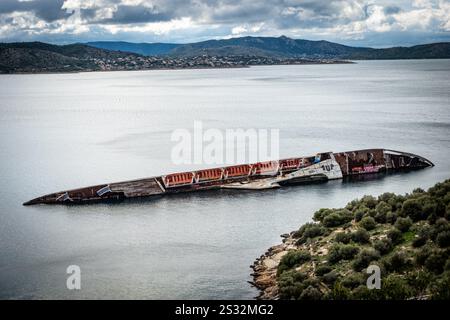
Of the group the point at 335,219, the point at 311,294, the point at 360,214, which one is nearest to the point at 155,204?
the point at 335,219

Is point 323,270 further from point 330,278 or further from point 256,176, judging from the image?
point 256,176

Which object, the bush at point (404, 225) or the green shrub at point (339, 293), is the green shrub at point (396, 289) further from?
the bush at point (404, 225)

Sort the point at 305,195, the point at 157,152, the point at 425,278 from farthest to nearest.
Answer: the point at 157,152
the point at 305,195
the point at 425,278

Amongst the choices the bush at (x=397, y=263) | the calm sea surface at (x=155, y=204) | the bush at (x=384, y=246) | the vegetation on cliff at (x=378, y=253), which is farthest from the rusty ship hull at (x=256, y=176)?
the bush at (x=397, y=263)

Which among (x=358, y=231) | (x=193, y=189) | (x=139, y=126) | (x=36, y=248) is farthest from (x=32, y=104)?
(x=358, y=231)

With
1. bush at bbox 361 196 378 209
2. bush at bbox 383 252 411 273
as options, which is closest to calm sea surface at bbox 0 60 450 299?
bush at bbox 361 196 378 209
